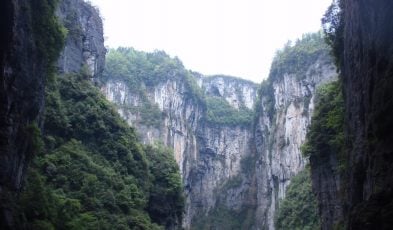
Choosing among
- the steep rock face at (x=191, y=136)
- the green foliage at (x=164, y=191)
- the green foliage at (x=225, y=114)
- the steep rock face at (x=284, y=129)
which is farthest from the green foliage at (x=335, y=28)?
the green foliage at (x=225, y=114)

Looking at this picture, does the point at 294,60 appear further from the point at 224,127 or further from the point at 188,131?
the point at 224,127

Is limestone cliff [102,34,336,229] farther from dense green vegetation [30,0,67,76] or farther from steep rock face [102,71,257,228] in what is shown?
dense green vegetation [30,0,67,76]

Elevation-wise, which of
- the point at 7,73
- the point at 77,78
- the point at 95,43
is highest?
the point at 95,43

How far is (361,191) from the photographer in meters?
17.2

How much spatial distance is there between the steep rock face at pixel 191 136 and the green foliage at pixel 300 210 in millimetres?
23156

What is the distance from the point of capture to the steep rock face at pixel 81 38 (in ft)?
143

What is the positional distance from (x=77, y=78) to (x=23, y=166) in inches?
919

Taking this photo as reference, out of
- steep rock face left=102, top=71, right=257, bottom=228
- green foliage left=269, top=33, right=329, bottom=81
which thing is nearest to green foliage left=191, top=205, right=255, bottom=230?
steep rock face left=102, top=71, right=257, bottom=228

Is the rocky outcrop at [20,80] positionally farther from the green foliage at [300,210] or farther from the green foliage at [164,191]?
the green foliage at [300,210]

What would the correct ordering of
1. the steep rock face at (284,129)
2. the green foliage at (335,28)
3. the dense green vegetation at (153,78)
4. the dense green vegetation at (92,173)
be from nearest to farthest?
1. the green foliage at (335,28)
2. the dense green vegetation at (92,173)
3. the steep rock face at (284,129)
4. the dense green vegetation at (153,78)

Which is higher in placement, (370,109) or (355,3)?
(355,3)

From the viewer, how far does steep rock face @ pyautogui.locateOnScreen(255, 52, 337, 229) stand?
6531cm

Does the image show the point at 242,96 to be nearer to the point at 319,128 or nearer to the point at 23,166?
the point at 319,128

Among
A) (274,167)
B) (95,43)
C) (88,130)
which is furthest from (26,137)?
(274,167)
